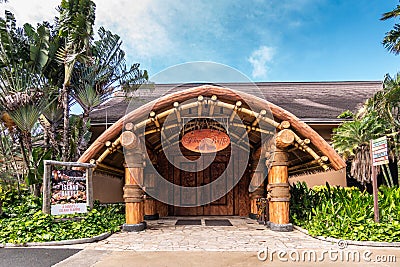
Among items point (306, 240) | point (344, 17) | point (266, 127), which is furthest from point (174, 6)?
point (306, 240)

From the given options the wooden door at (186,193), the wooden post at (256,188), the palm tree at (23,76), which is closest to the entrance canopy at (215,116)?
the wooden post at (256,188)

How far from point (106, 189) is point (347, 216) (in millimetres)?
8032

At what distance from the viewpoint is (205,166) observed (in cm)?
1219

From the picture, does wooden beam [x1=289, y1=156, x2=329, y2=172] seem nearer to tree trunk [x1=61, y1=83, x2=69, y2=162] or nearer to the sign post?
the sign post

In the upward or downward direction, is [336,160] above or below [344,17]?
below

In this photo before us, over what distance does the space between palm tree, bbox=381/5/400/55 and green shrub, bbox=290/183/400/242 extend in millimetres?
3797

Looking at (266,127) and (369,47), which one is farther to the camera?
(369,47)

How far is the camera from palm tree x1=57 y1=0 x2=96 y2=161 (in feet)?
29.3

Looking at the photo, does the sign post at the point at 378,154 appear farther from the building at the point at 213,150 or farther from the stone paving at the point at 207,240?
the stone paving at the point at 207,240

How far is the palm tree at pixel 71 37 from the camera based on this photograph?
29.3 ft

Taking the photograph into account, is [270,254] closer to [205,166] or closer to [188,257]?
[188,257]

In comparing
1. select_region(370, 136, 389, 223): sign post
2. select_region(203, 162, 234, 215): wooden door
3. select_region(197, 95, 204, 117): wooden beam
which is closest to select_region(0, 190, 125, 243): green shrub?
select_region(197, 95, 204, 117): wooden beam

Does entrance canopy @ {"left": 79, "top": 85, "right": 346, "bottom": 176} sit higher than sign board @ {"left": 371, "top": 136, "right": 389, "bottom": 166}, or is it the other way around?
entrance canopy @ {"left": 79, "top": 85, "right": 346, "bottom": 176}

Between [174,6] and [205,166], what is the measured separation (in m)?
5.58
